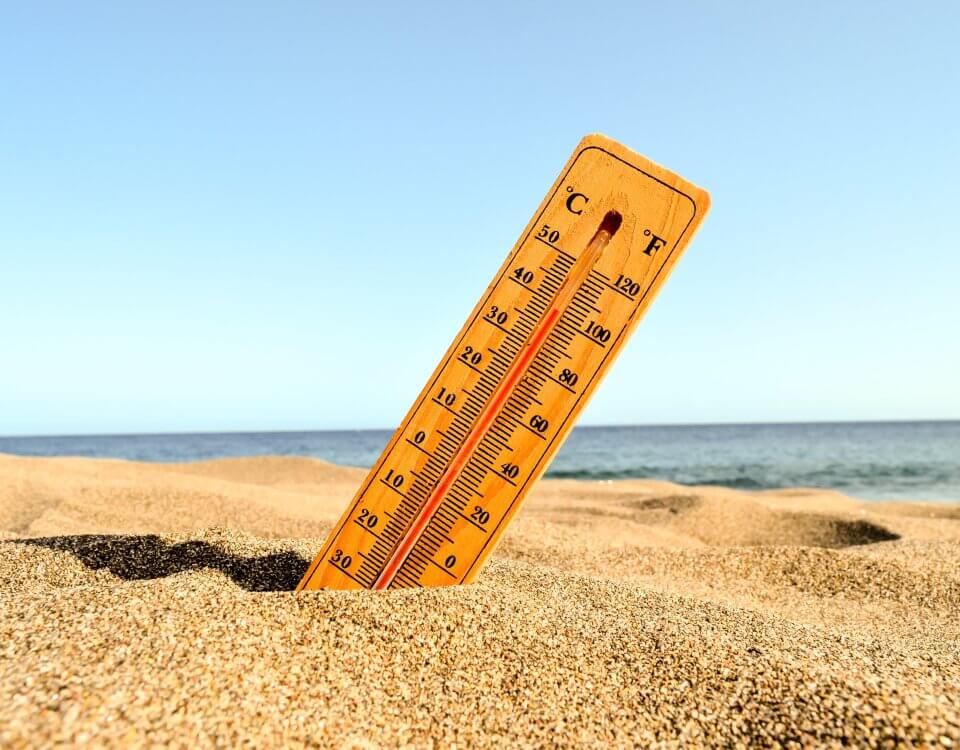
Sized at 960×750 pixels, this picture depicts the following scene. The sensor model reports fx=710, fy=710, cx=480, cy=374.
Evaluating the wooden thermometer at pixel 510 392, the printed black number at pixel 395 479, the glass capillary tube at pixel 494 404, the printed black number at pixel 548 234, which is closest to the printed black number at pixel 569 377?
the wooden thermometer at pixel 510 392

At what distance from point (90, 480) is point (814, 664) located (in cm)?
619

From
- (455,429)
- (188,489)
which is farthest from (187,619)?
(188,489)

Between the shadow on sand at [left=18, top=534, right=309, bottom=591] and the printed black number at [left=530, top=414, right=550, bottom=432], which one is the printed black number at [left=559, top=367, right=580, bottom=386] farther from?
the shadow on sand at [left=18, top=534, right=309, bottom=591]

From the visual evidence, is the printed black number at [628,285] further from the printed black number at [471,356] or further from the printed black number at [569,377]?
the printed black number at [471,356]

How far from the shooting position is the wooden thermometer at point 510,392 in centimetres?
215

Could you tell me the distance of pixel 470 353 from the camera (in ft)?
7.25

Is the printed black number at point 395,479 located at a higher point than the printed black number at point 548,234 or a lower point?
lower

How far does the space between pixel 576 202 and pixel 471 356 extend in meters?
0.59

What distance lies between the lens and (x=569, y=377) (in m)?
2.16

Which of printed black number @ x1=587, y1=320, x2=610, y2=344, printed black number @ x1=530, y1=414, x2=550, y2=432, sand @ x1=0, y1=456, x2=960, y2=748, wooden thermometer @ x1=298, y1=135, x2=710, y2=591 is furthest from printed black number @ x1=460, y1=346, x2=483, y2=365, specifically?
sand @ x1=0, y1=456, x2=960, y2=748

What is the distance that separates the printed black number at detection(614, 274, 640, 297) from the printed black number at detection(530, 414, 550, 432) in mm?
465

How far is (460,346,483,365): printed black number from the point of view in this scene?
2.20 metres

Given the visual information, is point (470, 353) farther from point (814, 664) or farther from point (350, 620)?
point (814, 664)

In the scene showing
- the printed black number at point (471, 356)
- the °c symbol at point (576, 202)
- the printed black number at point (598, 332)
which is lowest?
the printed black number at point (471, 356)
